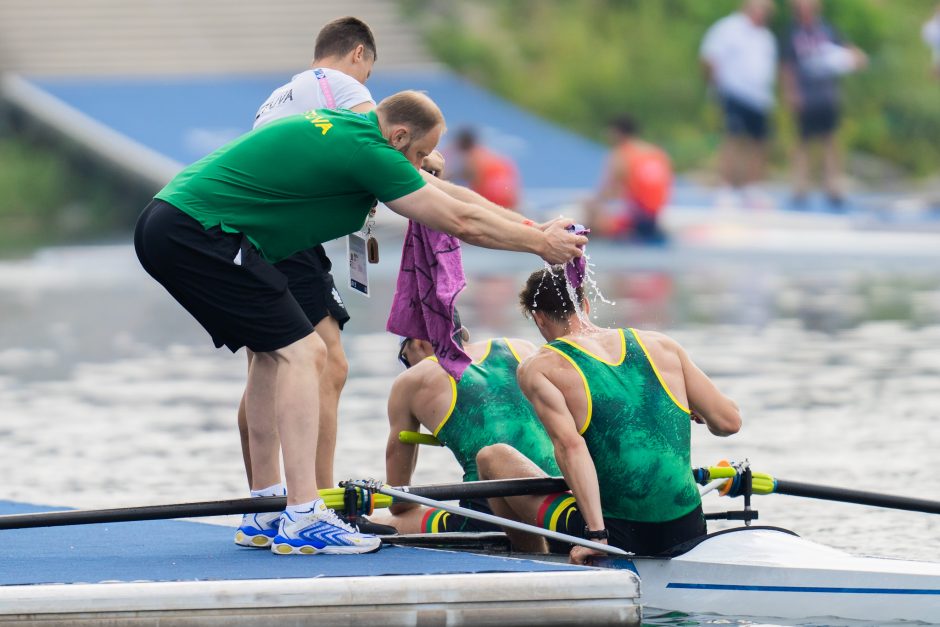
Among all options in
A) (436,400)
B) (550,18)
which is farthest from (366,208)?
(550,18)

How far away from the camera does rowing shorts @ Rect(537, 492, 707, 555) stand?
5.60 metres

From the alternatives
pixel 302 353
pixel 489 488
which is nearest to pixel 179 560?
pixel 302 353

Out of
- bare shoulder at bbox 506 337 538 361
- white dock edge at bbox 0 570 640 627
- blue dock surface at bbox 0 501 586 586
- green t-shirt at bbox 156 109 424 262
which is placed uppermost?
green t-shirt at bbox 156 109 424 262

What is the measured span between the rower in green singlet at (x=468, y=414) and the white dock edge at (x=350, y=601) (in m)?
1.19

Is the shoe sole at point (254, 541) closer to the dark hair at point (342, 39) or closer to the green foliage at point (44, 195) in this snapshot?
the dark hair at point (342, 39)

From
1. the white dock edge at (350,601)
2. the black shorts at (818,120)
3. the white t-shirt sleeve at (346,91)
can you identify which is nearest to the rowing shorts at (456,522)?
the white dock edge at (350,601)

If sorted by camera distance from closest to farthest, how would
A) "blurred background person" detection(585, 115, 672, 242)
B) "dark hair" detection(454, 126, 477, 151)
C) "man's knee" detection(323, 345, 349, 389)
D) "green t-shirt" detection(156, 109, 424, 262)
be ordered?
"green t-shirt" detection(156, 109, 424, 262) < "man's knee" detection(323, 345, 349, 389) < "blurred background person" detection(585, 115, 672, 242) < "dark hair" detection(454, 126, 477, 151)

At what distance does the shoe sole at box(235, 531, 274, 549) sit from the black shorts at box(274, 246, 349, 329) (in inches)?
33.6

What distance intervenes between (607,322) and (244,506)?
850cm

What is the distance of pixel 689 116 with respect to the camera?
29.5m

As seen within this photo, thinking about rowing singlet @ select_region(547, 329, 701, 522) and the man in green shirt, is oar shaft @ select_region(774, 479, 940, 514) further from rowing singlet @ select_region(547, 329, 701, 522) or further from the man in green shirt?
the man in green shirt

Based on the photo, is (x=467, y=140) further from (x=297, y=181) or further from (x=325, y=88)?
(x=297, y=181)

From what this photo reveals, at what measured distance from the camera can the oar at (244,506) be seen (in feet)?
18.2

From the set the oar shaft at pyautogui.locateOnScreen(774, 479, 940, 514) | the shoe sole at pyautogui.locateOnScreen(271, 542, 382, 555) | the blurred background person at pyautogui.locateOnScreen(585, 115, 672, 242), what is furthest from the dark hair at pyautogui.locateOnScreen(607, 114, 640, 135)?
the shoe sole at pyautogui.locateOnScreen(271, 542, 382, 555)
